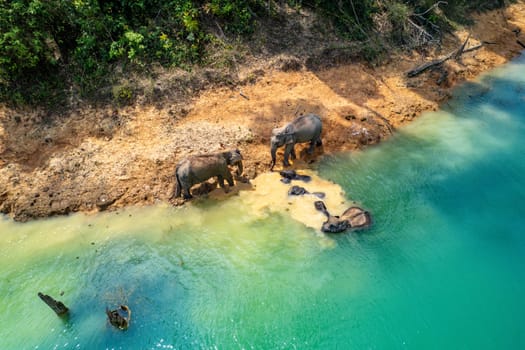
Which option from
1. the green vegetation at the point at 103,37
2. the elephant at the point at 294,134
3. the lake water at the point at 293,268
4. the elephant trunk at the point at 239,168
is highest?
the green vegetation at the point at 103,37

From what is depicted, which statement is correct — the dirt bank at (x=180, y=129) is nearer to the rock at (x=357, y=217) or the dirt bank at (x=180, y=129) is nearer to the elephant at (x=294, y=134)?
the elephant at (x=294, y=134)

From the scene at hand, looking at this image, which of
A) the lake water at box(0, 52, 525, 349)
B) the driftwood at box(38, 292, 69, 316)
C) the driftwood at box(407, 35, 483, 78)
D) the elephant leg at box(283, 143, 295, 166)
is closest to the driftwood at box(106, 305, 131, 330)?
the lake water at box(0, 52, 525, 349)

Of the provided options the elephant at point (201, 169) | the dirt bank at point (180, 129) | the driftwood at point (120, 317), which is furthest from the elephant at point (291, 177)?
the driftwood at point (120, 317)

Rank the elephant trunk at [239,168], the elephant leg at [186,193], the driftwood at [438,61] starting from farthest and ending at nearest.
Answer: the driftwood at [438,61] < the elephant trunk at [239,168] < the elephant leg at [186,193]

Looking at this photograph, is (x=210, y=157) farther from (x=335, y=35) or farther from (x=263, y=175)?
(x=335, y=35)

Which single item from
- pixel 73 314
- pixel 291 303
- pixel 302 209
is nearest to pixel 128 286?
pixel 73 314

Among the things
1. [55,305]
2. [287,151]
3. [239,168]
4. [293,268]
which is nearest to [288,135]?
[287,151]

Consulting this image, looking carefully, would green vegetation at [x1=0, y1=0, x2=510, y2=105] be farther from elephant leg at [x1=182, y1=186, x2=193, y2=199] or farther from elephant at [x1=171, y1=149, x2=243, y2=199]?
elephant leg at [x1=182, y1=186, x2=193, y2=199]

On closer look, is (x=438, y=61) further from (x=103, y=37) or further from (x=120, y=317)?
(x=120, y=317)
